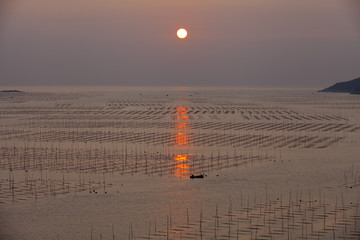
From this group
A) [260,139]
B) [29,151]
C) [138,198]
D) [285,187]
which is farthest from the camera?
[260,139]

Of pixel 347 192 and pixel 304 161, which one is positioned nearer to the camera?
pixel 347 192

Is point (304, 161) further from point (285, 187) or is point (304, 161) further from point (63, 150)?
point (63, 150)

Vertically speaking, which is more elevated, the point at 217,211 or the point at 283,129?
the point at 283,129

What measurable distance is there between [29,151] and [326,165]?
18401mm

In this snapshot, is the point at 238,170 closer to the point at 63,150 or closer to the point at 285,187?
the point at 285,187

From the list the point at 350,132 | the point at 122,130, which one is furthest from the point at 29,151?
the point at 350,132

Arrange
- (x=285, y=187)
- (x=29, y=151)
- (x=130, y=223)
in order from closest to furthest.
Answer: (x=130, y=223) < (x=285, y=187) < (x=29, y=151)

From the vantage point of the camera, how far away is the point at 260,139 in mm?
40750

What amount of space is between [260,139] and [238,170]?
12360mm

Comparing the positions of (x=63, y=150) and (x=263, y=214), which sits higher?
(x=63, y=150)

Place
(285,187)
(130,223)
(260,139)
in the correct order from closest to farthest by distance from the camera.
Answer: (130,223), (285,187), (260,139)

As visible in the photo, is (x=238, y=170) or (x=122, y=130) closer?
(x=238, y=170)

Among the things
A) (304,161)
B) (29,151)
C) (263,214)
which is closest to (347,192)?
(263,214)

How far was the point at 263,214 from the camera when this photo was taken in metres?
19.8
